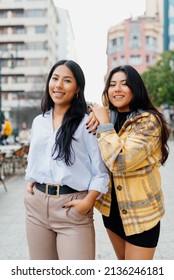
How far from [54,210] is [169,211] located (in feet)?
12.7

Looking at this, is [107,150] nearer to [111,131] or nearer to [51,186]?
[111,131]

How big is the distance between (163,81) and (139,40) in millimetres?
41100

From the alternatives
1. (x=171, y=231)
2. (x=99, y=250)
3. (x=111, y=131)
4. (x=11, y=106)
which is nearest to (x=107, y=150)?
(x=111, y=131)

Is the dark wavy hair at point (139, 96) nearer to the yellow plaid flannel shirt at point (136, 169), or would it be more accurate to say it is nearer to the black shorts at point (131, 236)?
the yellow plaid flannel shirt at point (136, 169)

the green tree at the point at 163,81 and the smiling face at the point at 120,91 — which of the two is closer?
the smiling face at the point at 120,91

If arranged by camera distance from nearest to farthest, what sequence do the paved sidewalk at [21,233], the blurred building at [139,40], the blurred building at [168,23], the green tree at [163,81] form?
the paved sidewalk at [21,233] → the green tree at [163,81] → the blurred building at [168,23] → the blurred building at [139,40]

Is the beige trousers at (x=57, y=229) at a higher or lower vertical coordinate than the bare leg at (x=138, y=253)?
higher

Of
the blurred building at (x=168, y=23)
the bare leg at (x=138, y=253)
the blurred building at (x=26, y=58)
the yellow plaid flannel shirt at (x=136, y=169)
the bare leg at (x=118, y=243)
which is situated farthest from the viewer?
the blurred building at (x=168, y=23)

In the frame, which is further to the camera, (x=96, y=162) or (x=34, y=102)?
(x=34, y=102)

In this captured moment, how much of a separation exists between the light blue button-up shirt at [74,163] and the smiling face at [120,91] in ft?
0.48

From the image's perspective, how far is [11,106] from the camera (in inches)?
1788

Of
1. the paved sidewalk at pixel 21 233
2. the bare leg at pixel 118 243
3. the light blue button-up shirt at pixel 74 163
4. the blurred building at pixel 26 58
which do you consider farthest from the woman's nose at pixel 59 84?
the blurred building at pixel 26 58

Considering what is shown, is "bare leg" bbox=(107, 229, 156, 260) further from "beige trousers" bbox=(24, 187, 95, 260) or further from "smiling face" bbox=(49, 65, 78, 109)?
"smiling face" bbox=(49, 65, 78, 109)

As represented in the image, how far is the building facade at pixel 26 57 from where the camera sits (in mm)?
39000
